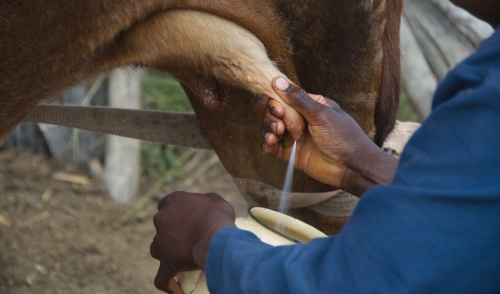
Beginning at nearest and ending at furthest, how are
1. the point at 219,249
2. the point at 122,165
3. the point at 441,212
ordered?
the point at 441,212 < the point at 219,249 < the point at 122,165

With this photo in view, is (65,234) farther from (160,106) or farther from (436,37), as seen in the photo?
(436,37)

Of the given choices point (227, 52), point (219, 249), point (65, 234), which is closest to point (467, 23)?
point (227, 52)

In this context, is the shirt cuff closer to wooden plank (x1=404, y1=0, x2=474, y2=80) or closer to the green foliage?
wooden plank (x1=404, y1=0, x2=474, y2=80)

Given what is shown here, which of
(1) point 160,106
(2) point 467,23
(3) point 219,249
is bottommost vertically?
(1) point 160,106

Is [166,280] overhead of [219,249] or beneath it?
beneath

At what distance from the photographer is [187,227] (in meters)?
1.40

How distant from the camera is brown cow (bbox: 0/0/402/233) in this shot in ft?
4.81

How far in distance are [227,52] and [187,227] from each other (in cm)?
50

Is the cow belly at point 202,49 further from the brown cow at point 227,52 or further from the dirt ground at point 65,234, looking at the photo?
the dirt ground at point 65,234

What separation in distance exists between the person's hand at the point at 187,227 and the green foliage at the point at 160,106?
8.77 ft

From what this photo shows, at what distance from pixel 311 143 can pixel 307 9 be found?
37cm

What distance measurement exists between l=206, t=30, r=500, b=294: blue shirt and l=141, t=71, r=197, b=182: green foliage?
10.5 feet

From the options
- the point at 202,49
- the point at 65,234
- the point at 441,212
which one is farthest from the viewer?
the point at 65,234

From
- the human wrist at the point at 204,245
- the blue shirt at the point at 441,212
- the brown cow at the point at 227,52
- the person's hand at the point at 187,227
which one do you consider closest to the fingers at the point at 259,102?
the brown cow at the point at 227,52
